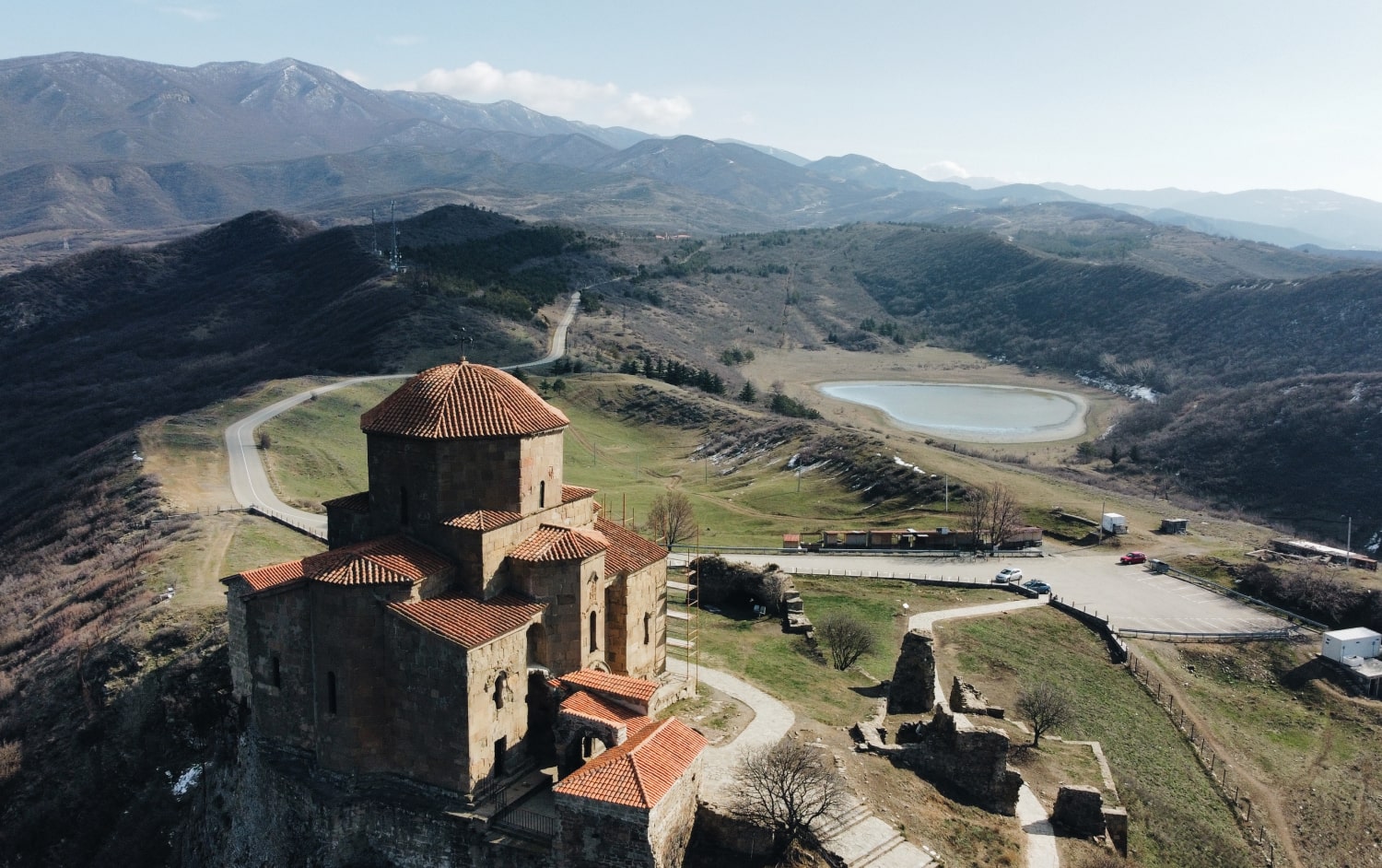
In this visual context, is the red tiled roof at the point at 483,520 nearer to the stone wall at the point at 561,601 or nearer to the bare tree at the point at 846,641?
the stone wall at the point at 561,601

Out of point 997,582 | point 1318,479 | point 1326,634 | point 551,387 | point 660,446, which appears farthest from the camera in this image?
point 551,387

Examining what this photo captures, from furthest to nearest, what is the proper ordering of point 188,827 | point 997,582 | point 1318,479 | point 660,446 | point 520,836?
point 660,446, point 1318,479, point 997,582, point 188,827, point 520,836

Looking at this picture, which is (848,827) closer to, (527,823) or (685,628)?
(527,823)

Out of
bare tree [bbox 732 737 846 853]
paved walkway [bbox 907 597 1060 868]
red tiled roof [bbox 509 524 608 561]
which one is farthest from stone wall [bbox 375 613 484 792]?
paved walkway [bbox 907 597 1060 868]

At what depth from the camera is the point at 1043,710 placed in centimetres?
3102

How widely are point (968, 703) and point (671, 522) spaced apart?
24.5 meters

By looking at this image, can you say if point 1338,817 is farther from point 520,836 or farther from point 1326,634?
point 520,836

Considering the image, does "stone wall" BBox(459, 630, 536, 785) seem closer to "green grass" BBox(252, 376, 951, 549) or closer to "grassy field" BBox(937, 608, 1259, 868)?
"grassy field" BBox(937, 608, 1259, 868)

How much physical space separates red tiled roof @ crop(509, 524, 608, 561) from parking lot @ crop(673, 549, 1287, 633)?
73.2 ft

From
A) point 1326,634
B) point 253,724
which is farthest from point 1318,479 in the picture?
point 253,724

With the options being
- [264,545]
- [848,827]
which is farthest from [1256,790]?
[264,545]

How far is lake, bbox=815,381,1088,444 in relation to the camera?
110 metres

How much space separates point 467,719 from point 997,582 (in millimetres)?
35030

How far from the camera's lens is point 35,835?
27719 millimetres
